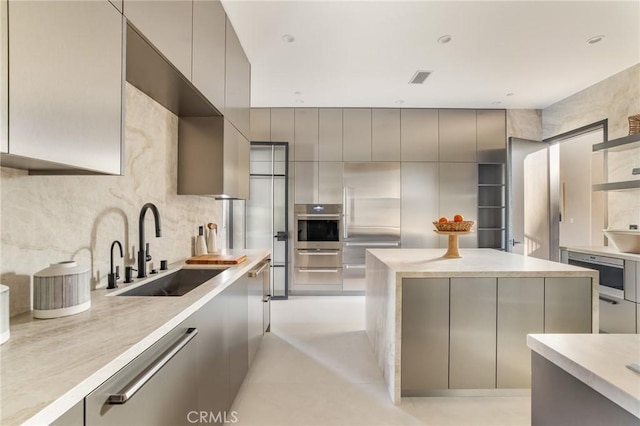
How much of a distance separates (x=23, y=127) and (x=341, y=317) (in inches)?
134

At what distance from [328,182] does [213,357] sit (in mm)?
3432

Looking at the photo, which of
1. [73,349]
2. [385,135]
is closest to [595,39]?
[385,135]

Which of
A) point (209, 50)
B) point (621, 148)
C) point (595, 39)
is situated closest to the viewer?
point (209, 50)

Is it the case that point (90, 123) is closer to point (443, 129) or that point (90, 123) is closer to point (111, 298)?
point (111, 298)

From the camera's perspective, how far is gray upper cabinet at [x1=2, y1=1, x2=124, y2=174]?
761mm

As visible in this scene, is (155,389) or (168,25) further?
(168,25)

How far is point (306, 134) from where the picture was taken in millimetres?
4617

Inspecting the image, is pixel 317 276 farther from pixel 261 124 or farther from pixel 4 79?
pixel 4 79

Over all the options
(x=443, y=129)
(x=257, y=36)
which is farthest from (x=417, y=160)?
(x=257, y=36)

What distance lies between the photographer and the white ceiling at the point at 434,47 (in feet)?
7.61

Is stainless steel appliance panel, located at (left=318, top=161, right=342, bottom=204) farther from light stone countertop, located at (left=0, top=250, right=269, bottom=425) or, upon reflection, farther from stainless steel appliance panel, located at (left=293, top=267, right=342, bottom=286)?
light stone countertop, located at (left=0, top=250, right=269, bottom=425)

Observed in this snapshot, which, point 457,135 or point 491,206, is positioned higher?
point 457,135

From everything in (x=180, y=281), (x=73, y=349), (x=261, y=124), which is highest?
(x=261, y=124)

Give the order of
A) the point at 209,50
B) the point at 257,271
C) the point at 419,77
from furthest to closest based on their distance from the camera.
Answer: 1. the point at 419,77
2. the point at 257,271
3. the point at 209,50
